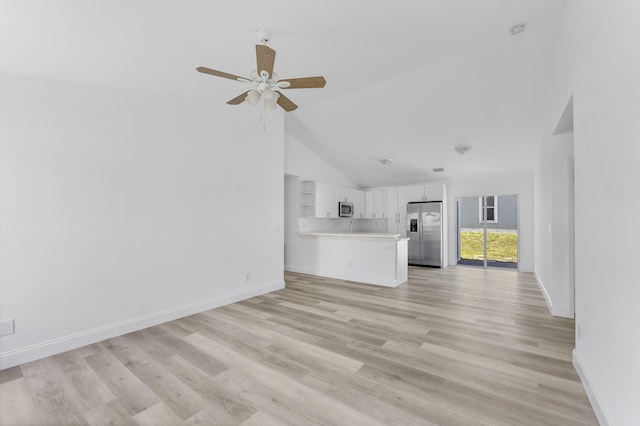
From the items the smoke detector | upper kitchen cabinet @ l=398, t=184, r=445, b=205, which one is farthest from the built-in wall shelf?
the smoke detector

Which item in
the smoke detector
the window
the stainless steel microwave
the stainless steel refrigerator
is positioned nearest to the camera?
the smoke detector

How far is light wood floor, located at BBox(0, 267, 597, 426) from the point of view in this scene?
1.86 metres

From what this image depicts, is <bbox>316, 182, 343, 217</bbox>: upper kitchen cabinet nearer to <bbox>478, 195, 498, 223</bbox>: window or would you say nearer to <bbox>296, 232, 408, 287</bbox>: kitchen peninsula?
<bbox>296, 232, 408, 287</bbox>: kitchen peninsula

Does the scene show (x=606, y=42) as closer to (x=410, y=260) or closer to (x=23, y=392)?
(x=23, y=392)

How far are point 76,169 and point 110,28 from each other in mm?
1383

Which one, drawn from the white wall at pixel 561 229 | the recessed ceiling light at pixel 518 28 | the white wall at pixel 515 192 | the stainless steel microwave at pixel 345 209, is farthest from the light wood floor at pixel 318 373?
the stainless steel microwave at pixel 345 209

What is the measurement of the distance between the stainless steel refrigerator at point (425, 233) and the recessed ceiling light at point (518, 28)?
470 cm

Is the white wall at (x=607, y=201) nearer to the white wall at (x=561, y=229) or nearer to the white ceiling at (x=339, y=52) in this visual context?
the white ceiling at (x=339, y=52)

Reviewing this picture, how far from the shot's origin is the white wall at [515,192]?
678 cm

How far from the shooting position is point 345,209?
7.43 metres

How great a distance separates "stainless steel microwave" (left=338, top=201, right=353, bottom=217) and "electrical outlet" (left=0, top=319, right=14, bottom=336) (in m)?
5.80

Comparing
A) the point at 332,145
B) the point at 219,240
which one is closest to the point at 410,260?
the point at 332,145

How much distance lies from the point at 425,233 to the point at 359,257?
2.82 m

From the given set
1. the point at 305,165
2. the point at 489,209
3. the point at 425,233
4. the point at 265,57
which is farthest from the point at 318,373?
the point at 489,209
